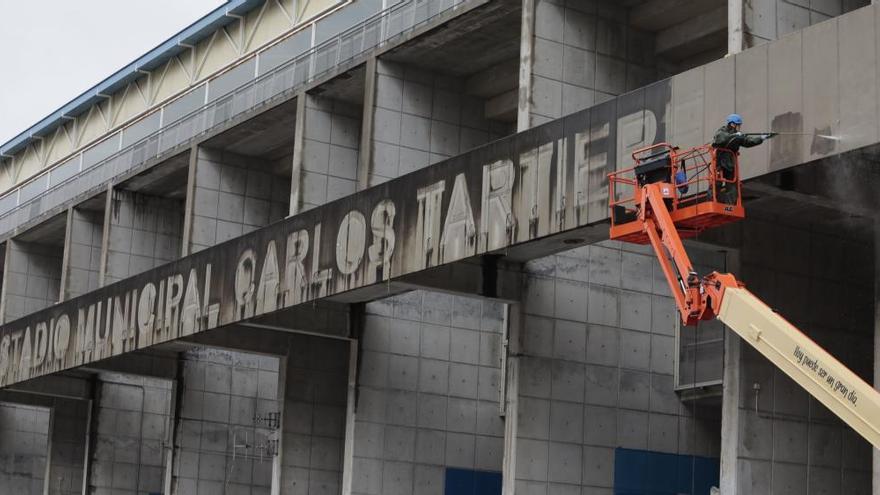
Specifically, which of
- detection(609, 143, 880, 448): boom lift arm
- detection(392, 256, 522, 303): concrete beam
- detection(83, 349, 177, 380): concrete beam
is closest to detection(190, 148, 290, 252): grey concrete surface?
detection(83, 349, 177, 380): concrete beam

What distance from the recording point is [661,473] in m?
36.4

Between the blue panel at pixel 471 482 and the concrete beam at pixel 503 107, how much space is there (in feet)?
34.0

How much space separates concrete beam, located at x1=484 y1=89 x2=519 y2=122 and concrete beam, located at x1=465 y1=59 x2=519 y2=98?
0.23 meters

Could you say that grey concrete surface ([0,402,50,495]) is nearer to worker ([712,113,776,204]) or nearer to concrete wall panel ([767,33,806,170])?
concrete wall panel ([767,33,806,170])

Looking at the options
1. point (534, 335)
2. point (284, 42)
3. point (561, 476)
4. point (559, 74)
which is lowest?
point (561, 476)

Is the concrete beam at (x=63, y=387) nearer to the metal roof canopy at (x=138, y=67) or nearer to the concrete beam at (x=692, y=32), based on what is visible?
the metal roof canopy at (x=138, y=67)

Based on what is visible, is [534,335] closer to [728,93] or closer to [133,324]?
[728,93]

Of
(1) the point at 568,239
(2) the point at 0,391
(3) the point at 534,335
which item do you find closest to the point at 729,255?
(1) the point at 568,239

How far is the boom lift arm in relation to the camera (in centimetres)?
1928

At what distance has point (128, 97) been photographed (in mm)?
61719

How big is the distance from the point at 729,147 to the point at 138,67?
1596 inches

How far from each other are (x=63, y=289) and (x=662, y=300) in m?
27.2

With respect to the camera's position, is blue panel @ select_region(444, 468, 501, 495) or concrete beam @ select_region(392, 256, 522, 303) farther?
blue panel @ select_region(444, 468, 501, 495)

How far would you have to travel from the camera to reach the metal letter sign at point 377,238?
2942 cm
